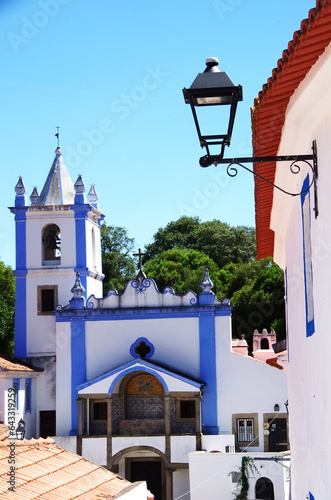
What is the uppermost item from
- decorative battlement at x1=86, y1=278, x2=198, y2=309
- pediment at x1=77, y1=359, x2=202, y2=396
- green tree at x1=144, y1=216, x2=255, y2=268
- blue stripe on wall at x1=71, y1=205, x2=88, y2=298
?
green tree at x1=144, y1=216, x2=255, y2=268

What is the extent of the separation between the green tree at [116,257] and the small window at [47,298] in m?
25.0

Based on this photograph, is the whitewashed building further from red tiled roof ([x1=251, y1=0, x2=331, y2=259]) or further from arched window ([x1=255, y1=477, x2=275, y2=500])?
arched window ([x1=255, y1=477, x2=275, y2=500])

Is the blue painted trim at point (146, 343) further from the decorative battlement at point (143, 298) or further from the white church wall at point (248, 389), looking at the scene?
the white church wall at point (248, 389)

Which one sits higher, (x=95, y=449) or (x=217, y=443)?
(x=217, y=443)

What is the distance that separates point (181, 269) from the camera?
5491 cm

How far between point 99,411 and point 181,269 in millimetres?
28344

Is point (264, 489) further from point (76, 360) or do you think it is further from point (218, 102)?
point (218, 102)

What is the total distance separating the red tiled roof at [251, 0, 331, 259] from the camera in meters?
3.72

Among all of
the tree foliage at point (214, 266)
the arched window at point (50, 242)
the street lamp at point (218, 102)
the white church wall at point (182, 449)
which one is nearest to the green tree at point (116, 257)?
the tree foliage at point (214, 266)

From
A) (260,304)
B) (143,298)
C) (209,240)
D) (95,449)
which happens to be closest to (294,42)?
(95,449)

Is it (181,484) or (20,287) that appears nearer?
(181,484)

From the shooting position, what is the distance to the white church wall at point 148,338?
1085 inches

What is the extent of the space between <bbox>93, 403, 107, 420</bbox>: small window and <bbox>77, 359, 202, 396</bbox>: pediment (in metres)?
1.04

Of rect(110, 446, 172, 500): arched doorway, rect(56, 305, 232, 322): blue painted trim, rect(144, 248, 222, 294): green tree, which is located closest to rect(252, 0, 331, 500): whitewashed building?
rect(110, 446, 172, 500): arched doorway
